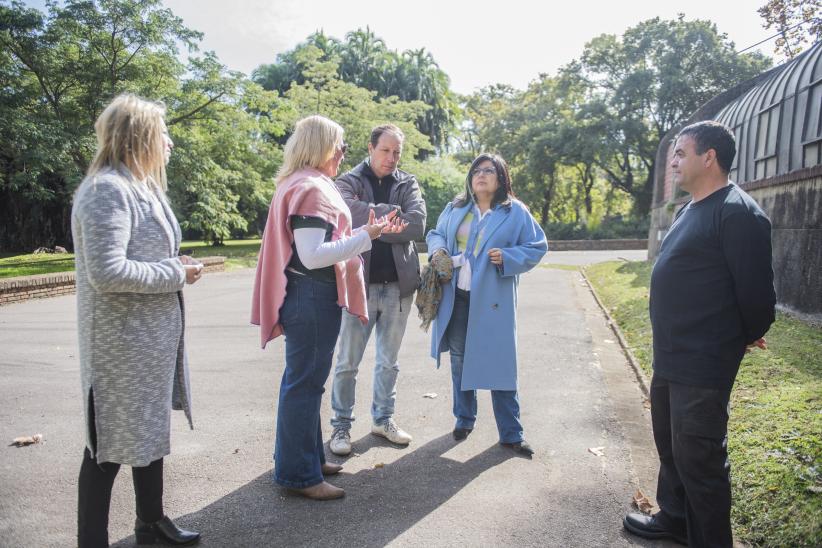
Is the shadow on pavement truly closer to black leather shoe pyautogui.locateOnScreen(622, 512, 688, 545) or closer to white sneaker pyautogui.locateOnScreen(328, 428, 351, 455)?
white sneaker pyautogui.locateOnScreen(328, 428, 351, 455)

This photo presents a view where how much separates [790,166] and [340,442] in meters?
9.87

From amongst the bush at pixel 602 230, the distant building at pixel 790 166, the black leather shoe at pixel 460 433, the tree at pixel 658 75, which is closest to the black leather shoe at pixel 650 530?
the black leather shoe at pixel 460 433

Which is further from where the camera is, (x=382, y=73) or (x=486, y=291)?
(x=382, y=73)

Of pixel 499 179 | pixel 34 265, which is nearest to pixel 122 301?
pixel 499 179

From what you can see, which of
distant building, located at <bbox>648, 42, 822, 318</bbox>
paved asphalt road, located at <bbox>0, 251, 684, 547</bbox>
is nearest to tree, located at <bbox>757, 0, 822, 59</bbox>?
distant building, located at <bbox>648, 42, 822, 318</bbox>

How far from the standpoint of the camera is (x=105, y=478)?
8.51 feet

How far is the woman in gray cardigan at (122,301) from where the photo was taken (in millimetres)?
2416

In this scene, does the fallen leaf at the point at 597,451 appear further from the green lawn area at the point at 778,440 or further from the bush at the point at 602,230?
the bush at the point at 602,230

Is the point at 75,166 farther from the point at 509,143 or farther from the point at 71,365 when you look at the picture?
the point at 509,143

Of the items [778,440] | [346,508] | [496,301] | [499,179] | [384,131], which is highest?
[384,131]

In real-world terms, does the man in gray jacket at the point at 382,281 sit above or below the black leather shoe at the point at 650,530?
above

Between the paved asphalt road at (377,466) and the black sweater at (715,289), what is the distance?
3.42ft

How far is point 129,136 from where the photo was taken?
2.55m

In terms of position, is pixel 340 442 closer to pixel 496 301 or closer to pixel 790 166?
pixel 496 301
